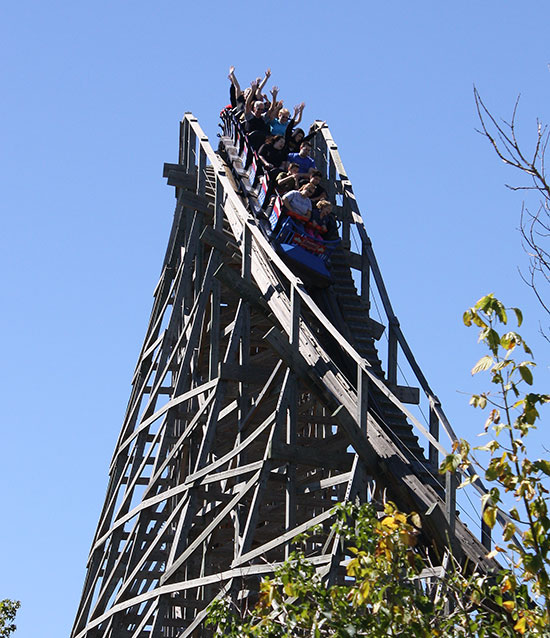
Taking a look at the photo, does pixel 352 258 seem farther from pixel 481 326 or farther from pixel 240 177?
pixel 481 326

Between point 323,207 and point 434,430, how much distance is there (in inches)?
189

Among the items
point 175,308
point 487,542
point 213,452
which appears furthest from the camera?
point 175,308

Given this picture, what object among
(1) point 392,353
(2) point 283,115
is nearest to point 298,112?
(2) point 283,115

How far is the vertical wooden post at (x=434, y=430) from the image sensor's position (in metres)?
14.2

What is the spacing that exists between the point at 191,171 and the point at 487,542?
1031cm

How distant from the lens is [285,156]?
21.2 metres

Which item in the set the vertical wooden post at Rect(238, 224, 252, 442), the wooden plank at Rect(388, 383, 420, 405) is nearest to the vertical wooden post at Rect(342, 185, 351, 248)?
the vertical wooden post at Rect(238, 224, 252, 442)

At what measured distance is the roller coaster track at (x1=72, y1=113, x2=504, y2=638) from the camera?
47.2ft

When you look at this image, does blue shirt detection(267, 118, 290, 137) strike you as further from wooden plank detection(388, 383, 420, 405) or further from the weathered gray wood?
wooden plank detection(388, 383, 420, 405)

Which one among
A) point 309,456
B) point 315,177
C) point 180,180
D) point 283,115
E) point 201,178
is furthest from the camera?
point 283,115

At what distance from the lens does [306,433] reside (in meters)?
19.7

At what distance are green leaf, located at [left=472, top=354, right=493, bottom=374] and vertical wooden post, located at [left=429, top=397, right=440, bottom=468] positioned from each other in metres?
6.80

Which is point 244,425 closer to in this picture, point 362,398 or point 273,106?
point 362,398

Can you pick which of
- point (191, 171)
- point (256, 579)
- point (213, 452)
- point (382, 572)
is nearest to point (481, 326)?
point (382, 572)
